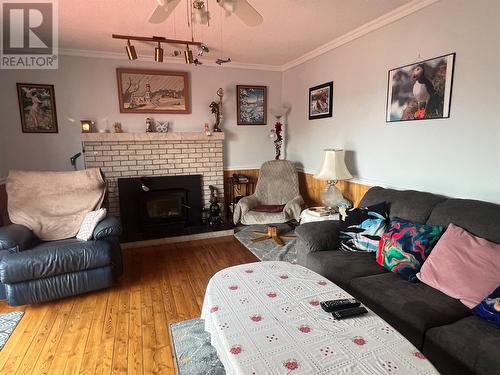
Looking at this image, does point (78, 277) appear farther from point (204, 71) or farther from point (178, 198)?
point (204, 71)

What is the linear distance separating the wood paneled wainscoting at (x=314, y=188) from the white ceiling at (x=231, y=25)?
5.42ft

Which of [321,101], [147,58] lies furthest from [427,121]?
[147,58]

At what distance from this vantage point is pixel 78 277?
7.91 ft

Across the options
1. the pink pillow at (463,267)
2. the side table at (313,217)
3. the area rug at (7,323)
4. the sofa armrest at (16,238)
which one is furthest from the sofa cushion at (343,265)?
the sofa armrest at (16,238)

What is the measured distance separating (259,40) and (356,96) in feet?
4.10

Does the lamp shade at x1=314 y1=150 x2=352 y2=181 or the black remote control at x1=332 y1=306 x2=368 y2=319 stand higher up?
the lamp shade at x1=314 y1=150 x2=352 y2=181

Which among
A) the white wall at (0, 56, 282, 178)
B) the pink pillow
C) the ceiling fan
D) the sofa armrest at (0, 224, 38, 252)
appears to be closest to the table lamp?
the pink pillow

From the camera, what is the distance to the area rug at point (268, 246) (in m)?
3.25

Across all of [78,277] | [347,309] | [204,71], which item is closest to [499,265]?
[347,309]

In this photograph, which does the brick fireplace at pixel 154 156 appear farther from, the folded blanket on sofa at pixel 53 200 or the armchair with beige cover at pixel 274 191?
the folded blanket on sofa at pixel 53 200

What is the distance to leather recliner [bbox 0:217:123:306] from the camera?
7.39 ft

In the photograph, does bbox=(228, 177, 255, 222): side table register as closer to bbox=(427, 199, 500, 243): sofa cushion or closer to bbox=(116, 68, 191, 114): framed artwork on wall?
bbox=(116, 68, 191, 114): framed artwork on wall

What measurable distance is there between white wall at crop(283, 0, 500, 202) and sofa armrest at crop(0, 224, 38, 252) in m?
3.21

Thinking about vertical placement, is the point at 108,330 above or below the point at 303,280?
below
